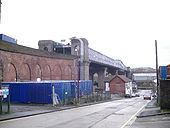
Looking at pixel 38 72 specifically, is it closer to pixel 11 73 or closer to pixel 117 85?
pixel 11 73

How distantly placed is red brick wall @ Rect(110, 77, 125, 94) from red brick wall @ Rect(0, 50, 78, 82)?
134 ft

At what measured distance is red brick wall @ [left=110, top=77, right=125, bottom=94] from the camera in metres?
96.8

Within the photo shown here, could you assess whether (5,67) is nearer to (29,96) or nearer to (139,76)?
(29,96)

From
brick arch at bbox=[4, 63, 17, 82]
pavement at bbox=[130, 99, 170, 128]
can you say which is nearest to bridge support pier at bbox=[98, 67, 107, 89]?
brick arch at bbox=[4, 63, 17, 82]

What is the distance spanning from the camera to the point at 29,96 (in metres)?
31.8

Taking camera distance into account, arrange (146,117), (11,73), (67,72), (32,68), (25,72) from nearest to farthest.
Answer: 1. (146,117)
2. (11,73)
3. (25,72)
4. (32,68)
5. (67,72)

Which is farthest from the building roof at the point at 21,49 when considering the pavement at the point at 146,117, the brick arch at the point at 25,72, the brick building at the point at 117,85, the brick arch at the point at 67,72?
the brick building at the point at 117,85

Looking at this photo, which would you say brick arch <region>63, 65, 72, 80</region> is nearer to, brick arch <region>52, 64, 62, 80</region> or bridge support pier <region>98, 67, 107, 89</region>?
brick arch <region>52, 64, 62, 80</region>

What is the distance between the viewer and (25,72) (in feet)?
142

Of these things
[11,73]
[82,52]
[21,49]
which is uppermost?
[82,52]

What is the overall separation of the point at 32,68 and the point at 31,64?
809 mm

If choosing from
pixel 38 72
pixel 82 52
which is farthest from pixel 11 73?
pixel 82 52

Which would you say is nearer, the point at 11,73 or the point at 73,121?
the point at 73,121

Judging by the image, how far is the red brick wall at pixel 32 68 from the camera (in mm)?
37750
